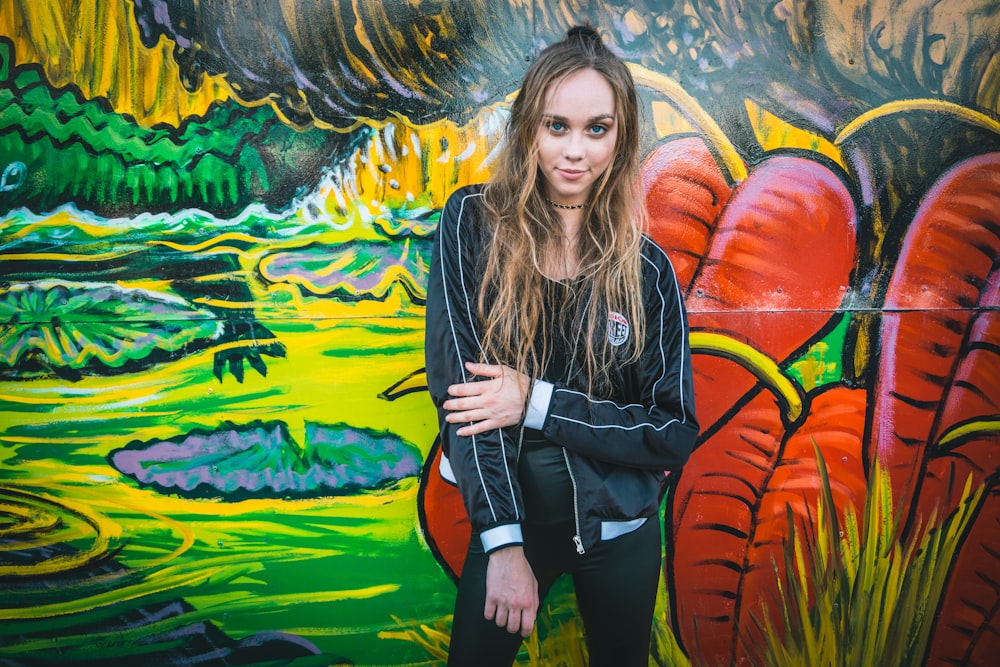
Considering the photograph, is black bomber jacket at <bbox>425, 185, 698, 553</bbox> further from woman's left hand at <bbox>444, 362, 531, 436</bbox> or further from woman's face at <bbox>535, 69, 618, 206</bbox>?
woman's face at <bbox>535, 69, 618, 206</bbox>

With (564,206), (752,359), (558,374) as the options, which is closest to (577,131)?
(564,206)

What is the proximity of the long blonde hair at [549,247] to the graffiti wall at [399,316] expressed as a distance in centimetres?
65

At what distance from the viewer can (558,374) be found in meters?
1.79

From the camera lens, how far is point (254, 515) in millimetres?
2432

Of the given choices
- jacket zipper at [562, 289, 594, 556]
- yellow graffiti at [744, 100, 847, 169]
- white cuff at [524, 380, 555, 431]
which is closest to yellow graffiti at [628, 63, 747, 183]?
yellow graffiti at [744, 100, 847, 169]

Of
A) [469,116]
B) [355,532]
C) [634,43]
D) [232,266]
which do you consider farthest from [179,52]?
[355,532]

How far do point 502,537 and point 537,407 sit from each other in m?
0.33

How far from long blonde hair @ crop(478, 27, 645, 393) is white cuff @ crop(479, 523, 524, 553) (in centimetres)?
39

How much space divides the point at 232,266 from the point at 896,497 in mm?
2690

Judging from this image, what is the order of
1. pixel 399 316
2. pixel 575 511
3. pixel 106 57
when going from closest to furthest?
pixel 575 511, pixel 106 57, pixel 399 316

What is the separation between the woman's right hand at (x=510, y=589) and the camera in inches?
64.5

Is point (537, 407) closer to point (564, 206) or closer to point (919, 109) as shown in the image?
point (564, 206)

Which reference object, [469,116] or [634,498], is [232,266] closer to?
[469,116]

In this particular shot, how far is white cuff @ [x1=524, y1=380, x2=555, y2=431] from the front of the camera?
1704mm
